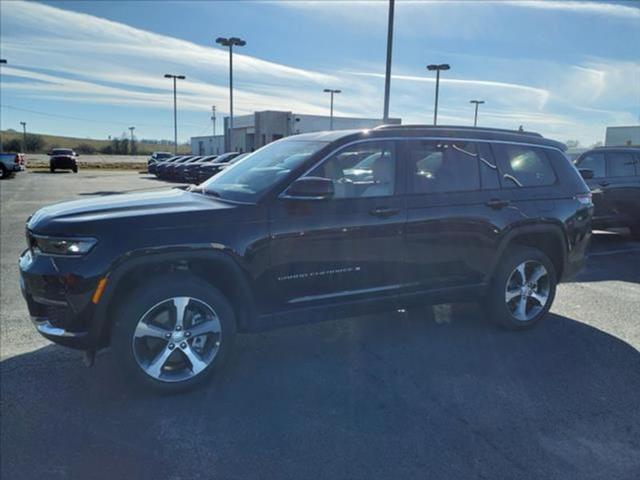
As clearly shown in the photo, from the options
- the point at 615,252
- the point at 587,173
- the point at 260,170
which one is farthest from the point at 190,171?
the point at 260,170

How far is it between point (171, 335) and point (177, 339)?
54 mm

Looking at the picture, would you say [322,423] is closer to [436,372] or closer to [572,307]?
[436,372]

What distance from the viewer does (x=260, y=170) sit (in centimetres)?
421

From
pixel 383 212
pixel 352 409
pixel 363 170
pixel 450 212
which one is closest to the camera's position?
pixel 352 409

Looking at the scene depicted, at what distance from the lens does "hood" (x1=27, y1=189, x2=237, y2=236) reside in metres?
3.27

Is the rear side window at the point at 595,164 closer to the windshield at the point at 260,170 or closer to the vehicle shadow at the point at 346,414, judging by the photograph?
the vehicle shadow at the point at 346,414

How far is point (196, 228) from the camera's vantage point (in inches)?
136

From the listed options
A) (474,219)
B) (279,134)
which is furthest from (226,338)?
(279,134)

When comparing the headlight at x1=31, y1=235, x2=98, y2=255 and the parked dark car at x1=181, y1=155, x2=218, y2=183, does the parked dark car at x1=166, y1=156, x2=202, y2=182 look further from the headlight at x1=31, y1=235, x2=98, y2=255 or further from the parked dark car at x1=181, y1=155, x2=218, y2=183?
the headlight at x1=31, y1=235, x2=98, y2=255

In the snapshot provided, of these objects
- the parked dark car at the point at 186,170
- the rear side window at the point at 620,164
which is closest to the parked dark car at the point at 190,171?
the parked dark car at the point at 186,170

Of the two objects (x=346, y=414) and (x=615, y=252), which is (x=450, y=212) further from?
(x=615, y=252)

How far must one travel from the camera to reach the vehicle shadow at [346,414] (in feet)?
9.25

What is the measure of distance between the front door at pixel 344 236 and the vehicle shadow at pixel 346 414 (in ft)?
2.07

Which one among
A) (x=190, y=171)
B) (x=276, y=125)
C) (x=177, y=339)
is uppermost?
(x=276, y=125)
